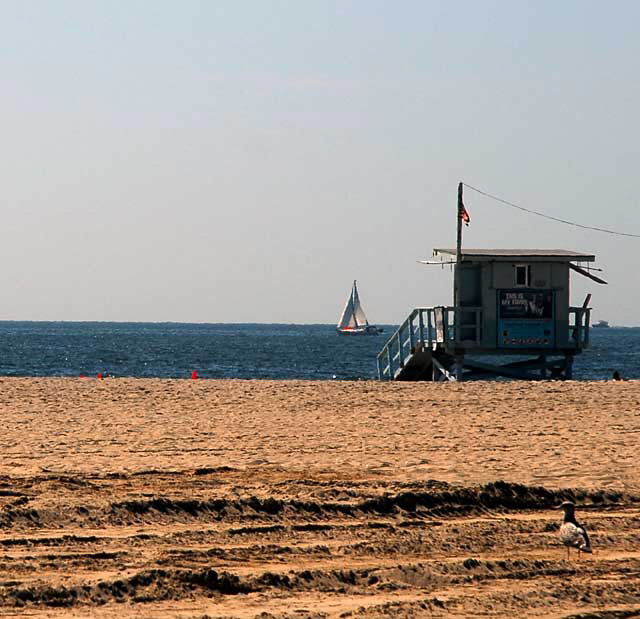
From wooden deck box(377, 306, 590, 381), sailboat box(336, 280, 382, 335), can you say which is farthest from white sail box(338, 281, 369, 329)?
wooden deck box(377, 306, 590, 381)

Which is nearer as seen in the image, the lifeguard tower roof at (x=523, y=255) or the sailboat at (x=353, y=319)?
the lifeguard tower roof at (x=523, y=255)

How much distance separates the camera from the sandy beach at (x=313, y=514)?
9266 mm

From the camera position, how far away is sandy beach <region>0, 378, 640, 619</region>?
927 centimetres

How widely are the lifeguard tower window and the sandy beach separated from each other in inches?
454

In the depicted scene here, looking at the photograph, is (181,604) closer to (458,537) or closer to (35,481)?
(458,537)

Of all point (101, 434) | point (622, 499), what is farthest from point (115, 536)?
point (101, 434)

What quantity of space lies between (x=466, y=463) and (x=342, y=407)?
7.99m

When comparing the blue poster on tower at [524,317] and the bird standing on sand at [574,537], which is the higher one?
the blue poster on tower at [524,317]

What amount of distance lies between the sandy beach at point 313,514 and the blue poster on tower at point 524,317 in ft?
37.3

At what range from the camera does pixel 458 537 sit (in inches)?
448

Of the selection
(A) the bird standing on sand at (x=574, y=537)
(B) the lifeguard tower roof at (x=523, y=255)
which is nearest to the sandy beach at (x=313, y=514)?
(A) the bird standing on sand at (x=574, y=537)

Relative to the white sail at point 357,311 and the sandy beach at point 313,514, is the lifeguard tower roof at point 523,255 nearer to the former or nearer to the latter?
the sandy beach at point 313,514

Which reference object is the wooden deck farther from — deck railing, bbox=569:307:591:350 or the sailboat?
the sailboat

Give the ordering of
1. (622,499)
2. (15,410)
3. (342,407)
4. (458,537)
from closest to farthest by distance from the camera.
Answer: (458,537) < (622,499) < (15,410) < (342,407)
